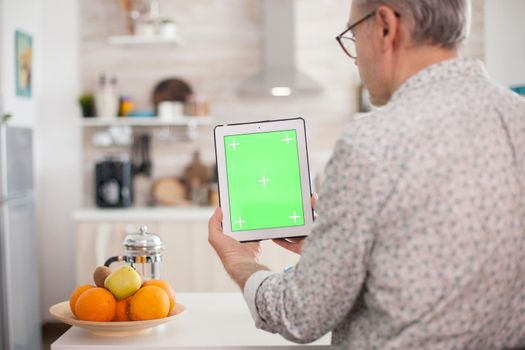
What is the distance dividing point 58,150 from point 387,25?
405 centimetres

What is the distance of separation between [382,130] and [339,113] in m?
3.73

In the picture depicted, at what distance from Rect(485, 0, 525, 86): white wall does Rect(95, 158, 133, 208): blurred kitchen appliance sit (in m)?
2.54

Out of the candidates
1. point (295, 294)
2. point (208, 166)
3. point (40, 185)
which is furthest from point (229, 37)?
point (295, 294)

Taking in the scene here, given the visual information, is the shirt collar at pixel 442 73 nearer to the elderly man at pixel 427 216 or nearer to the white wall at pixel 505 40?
the elderly man at pixel 427 216

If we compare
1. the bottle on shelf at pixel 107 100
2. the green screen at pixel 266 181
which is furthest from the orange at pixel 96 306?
the bottle on shelf at pixel 107 100

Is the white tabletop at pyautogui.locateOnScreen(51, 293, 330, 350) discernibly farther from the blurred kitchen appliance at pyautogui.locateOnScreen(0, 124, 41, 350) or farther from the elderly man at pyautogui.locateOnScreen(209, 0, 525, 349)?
the blurred kitchen appliance at pyautogui.locateOnScreen(0, 124, 41, 350)

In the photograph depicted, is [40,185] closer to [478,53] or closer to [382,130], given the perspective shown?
[478,53]

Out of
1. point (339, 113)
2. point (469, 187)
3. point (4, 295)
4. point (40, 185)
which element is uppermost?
point (339, 113)

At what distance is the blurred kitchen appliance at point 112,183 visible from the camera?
450 centimetres

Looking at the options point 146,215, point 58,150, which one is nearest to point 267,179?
point 146,215

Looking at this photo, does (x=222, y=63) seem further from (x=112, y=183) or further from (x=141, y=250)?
(x=141, y=250)

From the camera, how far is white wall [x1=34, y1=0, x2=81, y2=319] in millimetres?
4832

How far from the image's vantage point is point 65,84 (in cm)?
486

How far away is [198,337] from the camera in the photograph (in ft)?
A: 5.10
